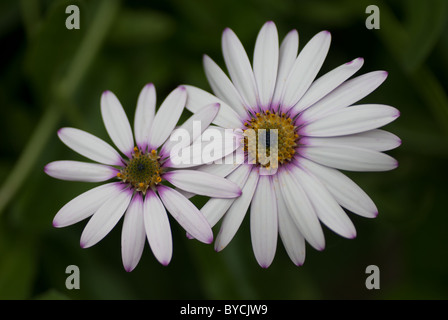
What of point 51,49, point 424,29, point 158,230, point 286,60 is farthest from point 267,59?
point 51,49

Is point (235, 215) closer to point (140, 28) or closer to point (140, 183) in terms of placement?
point (140, 183)

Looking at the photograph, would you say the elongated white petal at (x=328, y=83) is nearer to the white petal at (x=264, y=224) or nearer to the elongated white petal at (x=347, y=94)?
the elongated white petal at (x=347, y=94)

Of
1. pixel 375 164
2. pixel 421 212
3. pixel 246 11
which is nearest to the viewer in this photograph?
pixel 375 164

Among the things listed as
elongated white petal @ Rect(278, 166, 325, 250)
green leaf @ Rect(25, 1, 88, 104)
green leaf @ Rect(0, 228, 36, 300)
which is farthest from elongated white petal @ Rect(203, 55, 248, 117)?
green leaf @ Rect(0, 228, 36, 300)

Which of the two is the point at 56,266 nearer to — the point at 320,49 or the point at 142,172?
the point at 142,172

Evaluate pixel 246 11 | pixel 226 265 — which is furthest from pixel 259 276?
pixel 246 11

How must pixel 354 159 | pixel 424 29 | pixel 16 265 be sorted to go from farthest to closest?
pixel 16 265 < pixel 424 29 < pixel 354 159

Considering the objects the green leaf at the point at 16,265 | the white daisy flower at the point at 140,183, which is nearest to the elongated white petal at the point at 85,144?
the white daisy flower at the point at 140,183
